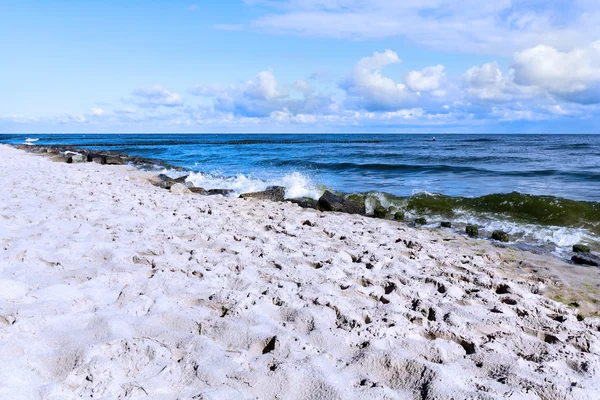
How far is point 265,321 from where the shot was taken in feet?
11.3

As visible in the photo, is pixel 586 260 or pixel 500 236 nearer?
pixel 586 260

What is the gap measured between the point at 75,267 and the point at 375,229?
509 centimetres

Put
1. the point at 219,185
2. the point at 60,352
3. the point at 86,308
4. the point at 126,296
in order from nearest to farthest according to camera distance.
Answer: the point at 60,352, the point at 86,308, the point at 126,296, the point at 219,185

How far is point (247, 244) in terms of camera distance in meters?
5.80

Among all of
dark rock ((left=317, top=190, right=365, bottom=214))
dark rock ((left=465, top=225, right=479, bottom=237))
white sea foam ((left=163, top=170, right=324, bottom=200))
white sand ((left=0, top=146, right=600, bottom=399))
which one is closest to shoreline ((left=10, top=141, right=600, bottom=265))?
dark rock ((left=465, top=225, right=479, bottom=237))

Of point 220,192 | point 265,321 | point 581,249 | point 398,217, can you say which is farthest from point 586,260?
point 220,192

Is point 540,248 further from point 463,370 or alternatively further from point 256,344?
point 256,344

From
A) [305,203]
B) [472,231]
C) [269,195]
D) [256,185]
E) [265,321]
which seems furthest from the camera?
[256,185]

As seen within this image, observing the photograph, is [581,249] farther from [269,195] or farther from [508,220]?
[269,195]

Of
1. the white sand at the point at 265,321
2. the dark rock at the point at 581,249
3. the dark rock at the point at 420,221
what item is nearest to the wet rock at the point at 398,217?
the dark rock at the point at 420,221

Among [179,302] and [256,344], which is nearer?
[256,344]

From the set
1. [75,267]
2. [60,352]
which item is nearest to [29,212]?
[75,267]

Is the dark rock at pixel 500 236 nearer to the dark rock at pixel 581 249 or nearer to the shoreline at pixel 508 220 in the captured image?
the shoreline at pixel 508 220

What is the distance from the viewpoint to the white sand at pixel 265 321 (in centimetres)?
262
